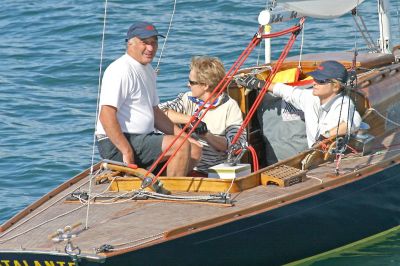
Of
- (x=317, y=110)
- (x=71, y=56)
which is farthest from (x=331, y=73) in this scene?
(x=71, y=56)

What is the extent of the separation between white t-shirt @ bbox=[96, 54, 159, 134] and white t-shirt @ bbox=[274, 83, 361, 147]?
1257mm

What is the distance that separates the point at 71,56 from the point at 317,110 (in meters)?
8.70

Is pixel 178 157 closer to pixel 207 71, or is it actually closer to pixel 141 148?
pixel 141 148

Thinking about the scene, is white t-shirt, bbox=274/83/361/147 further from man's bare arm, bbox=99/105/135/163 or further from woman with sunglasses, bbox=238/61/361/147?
man's bare arm, bbox=99/105/135/163

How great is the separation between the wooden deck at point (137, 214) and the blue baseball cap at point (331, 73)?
692 mm

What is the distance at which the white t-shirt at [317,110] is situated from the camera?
972cm

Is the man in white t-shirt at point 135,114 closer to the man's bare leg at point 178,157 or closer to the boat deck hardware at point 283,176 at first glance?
the man's bare leg at point 178,157

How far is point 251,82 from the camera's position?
10453 millimetres

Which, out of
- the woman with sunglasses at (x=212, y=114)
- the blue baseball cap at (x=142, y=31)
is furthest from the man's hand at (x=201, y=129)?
the blue baseball cap at (x=142, y=31)

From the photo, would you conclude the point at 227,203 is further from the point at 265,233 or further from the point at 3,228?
the point at 3,228

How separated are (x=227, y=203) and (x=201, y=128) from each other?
105 centimetres

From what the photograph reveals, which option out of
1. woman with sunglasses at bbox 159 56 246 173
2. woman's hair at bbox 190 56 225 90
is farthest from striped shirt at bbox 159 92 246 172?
woman's hair at bbox 190 56 225 90

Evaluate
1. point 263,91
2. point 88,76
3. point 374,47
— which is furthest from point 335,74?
point 88,76

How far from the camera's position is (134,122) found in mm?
9406
